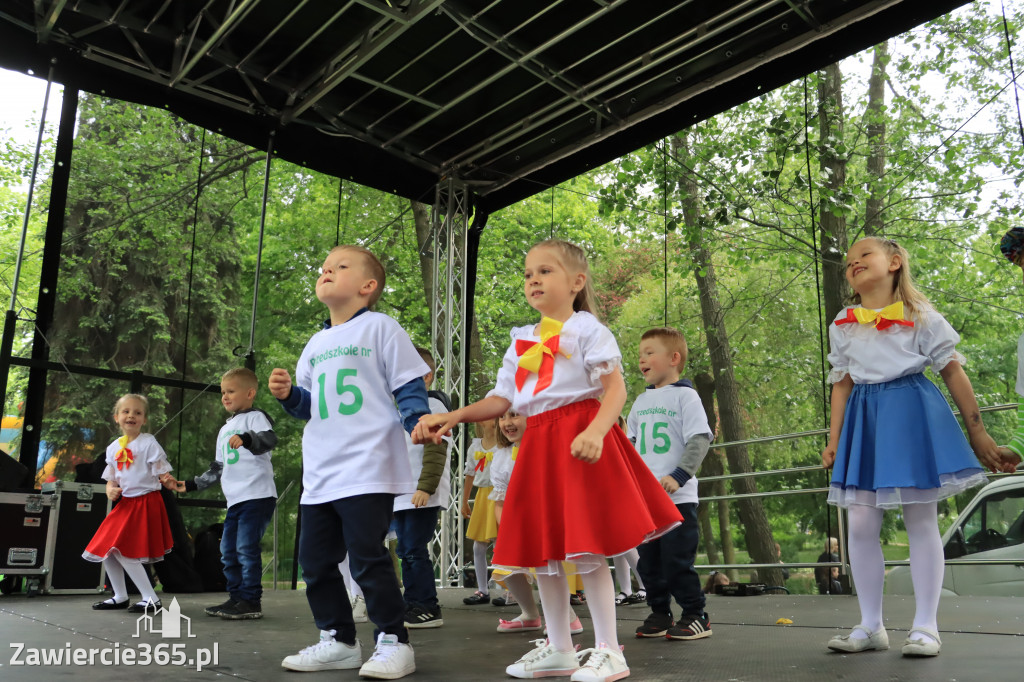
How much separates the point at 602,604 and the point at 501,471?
277cm

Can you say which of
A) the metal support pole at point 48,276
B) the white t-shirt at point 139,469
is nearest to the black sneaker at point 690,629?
the white t-shirt at point 139,469

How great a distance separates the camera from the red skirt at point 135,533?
13.9 ft

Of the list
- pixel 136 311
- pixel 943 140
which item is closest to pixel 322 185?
pixel 136 311

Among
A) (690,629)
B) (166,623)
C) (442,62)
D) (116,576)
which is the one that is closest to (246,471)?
(166,623)

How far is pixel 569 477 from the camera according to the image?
2.05m

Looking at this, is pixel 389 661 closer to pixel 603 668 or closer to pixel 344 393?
pixel 603 668

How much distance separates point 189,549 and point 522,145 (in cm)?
448

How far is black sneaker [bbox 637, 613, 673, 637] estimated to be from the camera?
119 inches

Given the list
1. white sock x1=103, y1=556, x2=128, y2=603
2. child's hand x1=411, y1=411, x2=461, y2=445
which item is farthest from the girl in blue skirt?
white sock x1=103, y1=556, x2=128, y2=603

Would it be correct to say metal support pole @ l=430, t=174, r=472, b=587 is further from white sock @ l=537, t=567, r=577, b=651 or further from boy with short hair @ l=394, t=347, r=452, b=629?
white sock @ l=537, t=567, r=577, b=651

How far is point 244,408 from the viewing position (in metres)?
4.17

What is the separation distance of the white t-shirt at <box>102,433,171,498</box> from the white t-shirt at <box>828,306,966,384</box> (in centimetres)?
376

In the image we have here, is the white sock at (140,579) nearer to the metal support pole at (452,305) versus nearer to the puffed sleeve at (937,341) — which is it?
the metal support pole at (452,305)

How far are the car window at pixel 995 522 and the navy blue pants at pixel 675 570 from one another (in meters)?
3.85
